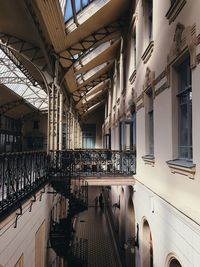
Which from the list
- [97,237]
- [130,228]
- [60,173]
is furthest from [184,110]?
[97,237]

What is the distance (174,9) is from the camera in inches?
215

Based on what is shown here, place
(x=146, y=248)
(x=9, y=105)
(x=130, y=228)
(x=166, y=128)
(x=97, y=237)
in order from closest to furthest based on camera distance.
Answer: (x=166, y=128) → (x=146, y=248) → (x=130, y=228) → (x=97, y=237) → (x=9, y=105)

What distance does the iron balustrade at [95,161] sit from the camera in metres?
10.5

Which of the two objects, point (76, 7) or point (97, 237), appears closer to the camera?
point (76, 7)

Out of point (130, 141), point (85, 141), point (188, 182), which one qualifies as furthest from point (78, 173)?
point (85, 141)

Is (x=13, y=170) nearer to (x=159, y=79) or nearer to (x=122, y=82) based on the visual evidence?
(x=159, y=79)

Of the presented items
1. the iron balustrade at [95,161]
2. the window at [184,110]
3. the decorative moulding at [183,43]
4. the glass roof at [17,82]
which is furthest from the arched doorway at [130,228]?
the glass roof at [17,82]

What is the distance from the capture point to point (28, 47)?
36.8 ft

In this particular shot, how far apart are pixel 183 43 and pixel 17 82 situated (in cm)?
1524

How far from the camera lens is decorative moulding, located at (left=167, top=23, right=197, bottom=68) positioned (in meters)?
4.47

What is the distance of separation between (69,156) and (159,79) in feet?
19.1

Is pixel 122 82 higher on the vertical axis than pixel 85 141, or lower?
higher

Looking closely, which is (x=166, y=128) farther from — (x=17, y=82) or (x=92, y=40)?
(x=17, y=82)

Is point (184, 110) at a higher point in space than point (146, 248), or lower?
higher
